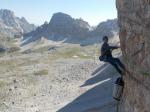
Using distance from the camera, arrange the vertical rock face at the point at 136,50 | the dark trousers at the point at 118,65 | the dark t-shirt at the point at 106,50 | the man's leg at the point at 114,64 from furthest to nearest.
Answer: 1. the dark t-shirt at the point at 106,50
2. the man's leg at the point at 114,64
3. the dark trousers at the point at 118,65
4. the vertical rock face at the point at 136,50

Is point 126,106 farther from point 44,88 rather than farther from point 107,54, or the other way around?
point 44,88

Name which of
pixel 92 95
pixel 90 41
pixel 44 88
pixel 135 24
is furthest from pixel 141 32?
pixel 90 41

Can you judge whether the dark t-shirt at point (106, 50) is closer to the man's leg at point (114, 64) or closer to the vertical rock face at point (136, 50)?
the man's leg at point (114, 64)

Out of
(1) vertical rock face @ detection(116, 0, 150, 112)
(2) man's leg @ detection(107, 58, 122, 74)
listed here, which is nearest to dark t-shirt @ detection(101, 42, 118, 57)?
(2) man's leg @ detection(107, 58, 122, 74)

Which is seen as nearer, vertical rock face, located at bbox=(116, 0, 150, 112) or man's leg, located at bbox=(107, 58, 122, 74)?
vertical rock face, located at bbox=(116, 0, 150, 112)

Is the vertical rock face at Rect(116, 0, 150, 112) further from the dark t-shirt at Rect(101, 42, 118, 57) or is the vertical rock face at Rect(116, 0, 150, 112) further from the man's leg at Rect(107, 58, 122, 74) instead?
the dark t-shirt at Rect(101, 42, 118, 57)

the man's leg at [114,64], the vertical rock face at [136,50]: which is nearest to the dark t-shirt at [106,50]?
the man's leg at [114,64]

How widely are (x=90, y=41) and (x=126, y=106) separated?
575ft

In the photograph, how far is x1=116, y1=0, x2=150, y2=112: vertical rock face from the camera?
60.2ft

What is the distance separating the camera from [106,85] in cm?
5500

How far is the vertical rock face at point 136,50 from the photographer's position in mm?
18344

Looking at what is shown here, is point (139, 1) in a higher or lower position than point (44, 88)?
higher

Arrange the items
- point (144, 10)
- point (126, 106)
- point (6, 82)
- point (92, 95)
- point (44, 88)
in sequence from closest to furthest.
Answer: point (144, 10) → point (126, 106) → point (92, 95) → point (44, 88) → point (6, 82)

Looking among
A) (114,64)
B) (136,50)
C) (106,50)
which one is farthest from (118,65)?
(136,50)
